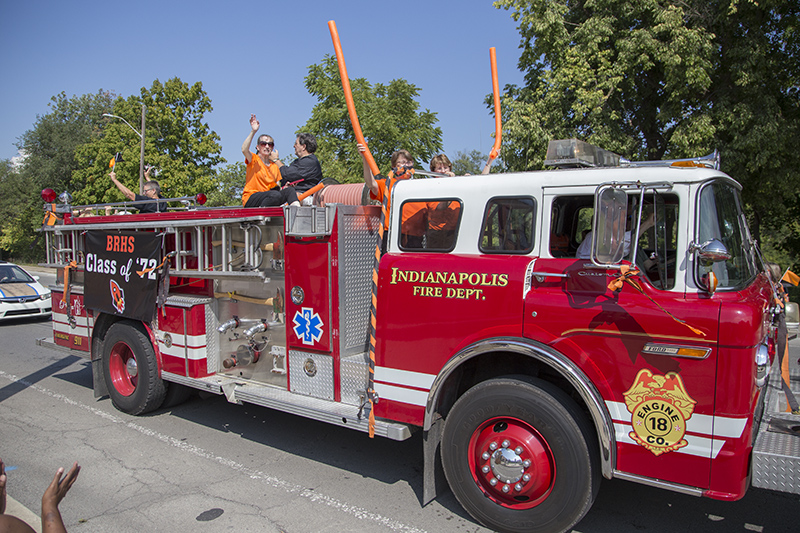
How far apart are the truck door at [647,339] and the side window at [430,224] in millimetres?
738

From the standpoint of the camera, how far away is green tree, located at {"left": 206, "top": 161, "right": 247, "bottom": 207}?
1489 inches

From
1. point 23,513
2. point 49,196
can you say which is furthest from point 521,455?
point 49,196

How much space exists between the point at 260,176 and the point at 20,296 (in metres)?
10.4

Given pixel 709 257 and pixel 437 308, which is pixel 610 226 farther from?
→ pixel 437 308

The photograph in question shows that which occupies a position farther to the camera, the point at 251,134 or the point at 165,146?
the point at 165,146

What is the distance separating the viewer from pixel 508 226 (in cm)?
387

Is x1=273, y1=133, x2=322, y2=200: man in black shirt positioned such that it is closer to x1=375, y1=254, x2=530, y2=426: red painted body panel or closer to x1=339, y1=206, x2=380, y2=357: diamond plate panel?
x1=339, y1=206, x2=380, y2=357: diamond plate panel

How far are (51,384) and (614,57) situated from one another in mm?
13922

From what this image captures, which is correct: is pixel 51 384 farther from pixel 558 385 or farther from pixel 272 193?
pixel 558 385

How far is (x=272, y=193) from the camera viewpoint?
222 inches

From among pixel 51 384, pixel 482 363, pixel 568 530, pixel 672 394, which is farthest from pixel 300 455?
pixel 51 384

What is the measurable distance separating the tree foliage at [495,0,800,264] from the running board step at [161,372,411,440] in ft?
25.2

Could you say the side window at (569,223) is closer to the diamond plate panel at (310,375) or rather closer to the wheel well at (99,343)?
the diamond plate panel at (310,375)

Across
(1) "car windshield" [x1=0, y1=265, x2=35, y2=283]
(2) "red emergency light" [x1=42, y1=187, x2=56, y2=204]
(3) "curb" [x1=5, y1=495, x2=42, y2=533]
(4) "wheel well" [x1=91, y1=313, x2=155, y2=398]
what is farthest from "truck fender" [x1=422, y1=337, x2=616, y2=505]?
(1) "car windshield" [x1=0, y1=265, x2=35, y2=283]
